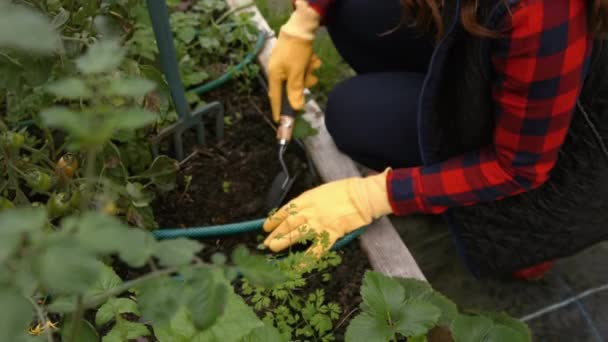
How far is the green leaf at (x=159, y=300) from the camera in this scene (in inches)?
18.1

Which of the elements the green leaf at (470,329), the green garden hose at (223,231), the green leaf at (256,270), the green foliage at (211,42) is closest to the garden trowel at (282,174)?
the green garden hose at (223,231)

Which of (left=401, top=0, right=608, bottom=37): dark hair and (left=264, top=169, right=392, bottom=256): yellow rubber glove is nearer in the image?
(left=401, top=0, right=608, bottom=37): dark hair

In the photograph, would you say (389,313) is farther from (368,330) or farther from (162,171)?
(162,171)

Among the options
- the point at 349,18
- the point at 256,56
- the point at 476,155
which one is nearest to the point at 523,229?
the point at 476,155

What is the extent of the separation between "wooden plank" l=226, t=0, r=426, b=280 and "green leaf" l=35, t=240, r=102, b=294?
3.16 feet

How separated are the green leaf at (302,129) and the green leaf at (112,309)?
65cm

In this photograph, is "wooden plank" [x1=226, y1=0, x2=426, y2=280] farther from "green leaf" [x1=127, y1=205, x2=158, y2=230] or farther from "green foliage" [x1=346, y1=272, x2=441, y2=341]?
"green leaf" [x1=127, y1=205, x2=158, y2=230]

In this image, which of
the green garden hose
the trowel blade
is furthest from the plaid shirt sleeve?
the trowel blade

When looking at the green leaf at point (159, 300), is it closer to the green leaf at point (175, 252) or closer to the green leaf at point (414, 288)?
the green leaf at point (175, 252)

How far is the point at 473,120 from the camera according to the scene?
126 centimetres

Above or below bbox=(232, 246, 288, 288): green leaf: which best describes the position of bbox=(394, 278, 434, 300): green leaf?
below

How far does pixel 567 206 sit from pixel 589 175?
3.4 inches

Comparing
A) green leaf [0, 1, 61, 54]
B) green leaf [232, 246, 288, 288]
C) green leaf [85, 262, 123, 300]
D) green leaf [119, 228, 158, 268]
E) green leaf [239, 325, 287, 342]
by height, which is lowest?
green leaf [239, 325, 287, 342]

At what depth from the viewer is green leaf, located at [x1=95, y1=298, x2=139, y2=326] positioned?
0.92 meters
